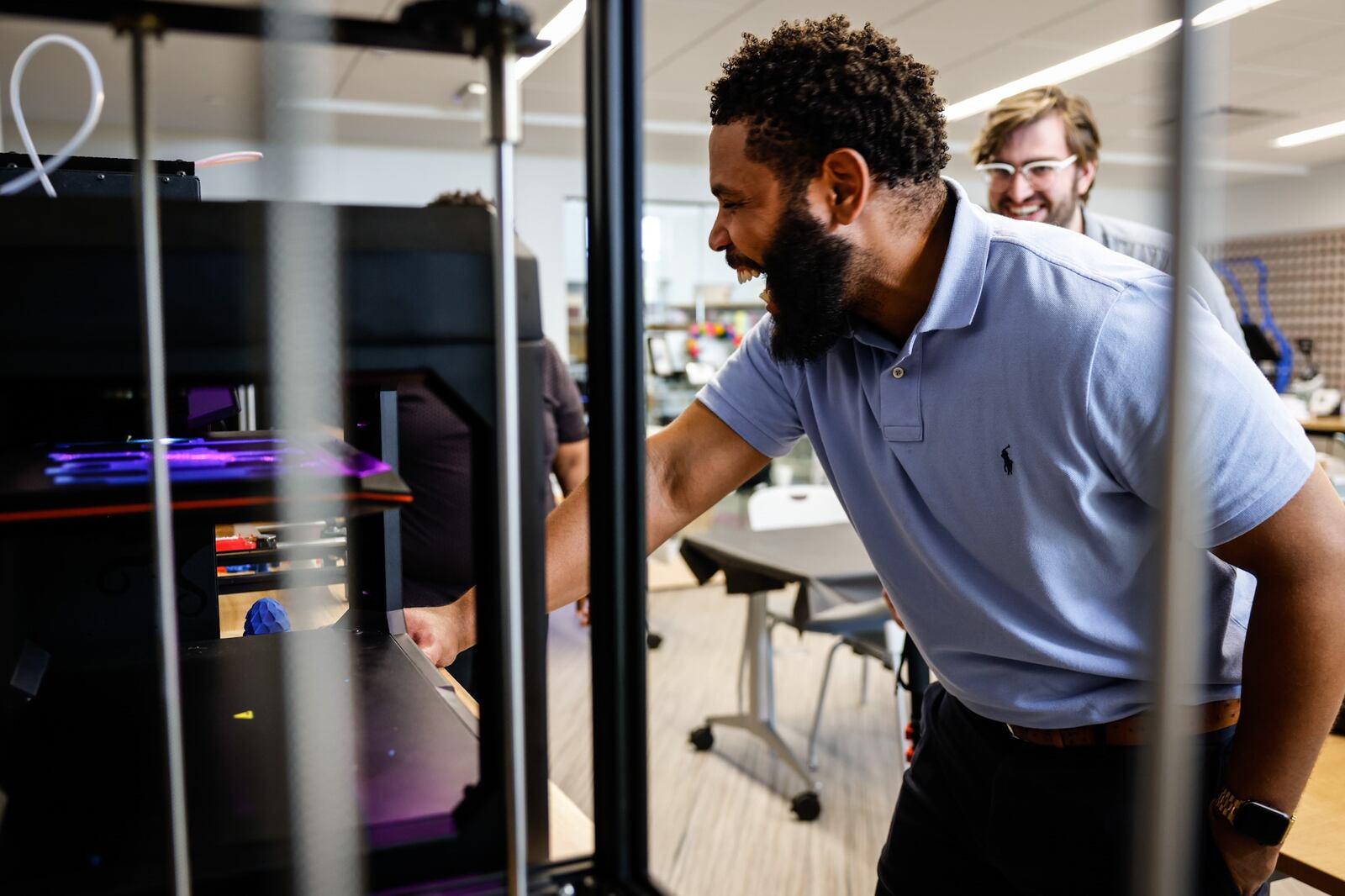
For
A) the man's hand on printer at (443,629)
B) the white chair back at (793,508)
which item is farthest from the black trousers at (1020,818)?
the white chair back at (793,508)

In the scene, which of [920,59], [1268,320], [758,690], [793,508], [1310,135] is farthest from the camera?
[1268,320]

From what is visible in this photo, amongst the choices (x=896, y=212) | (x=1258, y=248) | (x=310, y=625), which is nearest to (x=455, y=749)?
(x=310, y=625)

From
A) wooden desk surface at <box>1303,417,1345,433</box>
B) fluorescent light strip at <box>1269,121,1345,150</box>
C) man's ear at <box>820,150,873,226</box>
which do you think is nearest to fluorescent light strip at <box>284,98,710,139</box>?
fluorescent light strip at <box>1269,121,1345,150</box>

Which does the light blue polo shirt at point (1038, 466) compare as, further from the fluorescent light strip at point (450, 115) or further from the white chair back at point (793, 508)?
the fluorescent light strip at point (450, 115)

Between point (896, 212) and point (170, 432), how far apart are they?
2.32 ft

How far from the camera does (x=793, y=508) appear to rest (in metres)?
3.32

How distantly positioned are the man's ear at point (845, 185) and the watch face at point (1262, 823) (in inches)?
25.6

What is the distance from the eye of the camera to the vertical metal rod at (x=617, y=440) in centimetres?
43

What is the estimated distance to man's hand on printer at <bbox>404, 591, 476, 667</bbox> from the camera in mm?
807

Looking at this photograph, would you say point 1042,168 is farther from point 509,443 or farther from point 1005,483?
point 509,443

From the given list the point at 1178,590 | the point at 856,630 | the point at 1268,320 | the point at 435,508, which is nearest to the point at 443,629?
the point at 1178,590

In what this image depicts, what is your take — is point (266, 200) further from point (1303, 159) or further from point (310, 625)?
point (1303, 159)

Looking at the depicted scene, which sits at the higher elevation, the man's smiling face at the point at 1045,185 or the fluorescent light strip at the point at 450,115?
the fluorescent light strip at the point at 450,115

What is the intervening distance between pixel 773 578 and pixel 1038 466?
65.7 inches
